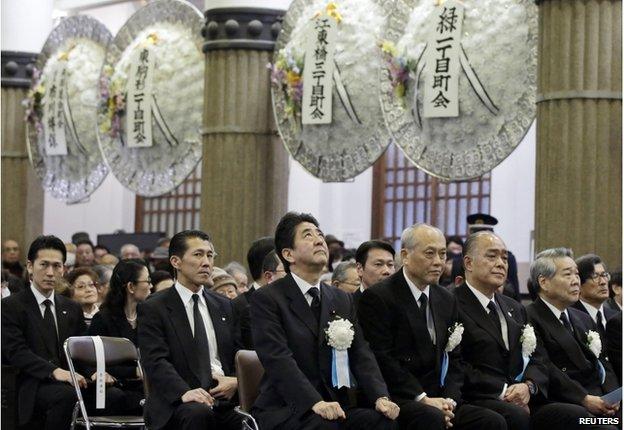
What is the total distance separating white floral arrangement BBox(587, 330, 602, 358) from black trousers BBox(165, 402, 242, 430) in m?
1.85

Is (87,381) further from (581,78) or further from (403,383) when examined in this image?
(581,78)

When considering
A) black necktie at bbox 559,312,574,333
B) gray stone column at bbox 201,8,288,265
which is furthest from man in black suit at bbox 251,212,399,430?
gray stone column at bbox 201,8,288,265

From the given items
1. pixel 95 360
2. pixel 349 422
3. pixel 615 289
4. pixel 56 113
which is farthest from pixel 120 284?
pixel 56 113

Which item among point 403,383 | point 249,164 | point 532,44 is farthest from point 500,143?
point 403,383

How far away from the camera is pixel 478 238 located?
6.50 metres

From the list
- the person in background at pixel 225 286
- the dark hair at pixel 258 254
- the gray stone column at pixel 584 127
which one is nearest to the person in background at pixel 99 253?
the person in background at pixel 225 286

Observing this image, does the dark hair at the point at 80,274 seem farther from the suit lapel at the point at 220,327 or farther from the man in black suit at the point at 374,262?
the suit lapel at the point at 220,327

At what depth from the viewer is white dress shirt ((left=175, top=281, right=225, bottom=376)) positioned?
641 centimetres

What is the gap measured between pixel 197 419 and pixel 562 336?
1935 mm

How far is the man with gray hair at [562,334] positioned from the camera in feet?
22.0

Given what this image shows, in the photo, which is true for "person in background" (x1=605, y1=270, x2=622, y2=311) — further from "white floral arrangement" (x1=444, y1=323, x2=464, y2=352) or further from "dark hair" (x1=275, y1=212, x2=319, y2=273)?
"dark hair" (x1=275, y1=212, x2=319, y2=273)

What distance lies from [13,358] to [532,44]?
3886 millimetres

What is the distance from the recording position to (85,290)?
816cm

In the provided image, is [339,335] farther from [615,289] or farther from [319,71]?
[319,71]
